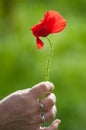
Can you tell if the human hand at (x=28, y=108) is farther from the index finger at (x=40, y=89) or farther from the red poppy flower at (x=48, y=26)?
the red poppy flower at (x=48, y=26)

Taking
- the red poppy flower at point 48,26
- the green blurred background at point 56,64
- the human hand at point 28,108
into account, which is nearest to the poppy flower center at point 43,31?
the red poppy flower at point 48,26

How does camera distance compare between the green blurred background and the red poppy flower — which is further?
the green blurred background

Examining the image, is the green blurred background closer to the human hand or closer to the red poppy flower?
the human hand

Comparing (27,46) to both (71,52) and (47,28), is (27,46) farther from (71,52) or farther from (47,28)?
(47,28)

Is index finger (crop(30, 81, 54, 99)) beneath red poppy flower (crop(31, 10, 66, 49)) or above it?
beneath

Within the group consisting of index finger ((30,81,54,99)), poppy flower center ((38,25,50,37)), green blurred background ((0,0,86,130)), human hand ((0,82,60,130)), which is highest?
poppy flower center ((38,25,50,37))

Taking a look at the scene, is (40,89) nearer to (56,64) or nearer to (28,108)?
(28,108)

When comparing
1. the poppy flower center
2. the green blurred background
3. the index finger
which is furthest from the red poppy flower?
the green blurred background
